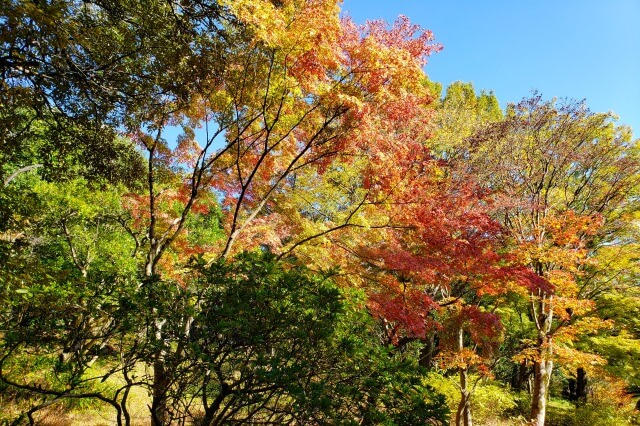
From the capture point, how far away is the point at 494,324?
7.32 metres

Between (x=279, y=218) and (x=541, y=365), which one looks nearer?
(x=541, y=365)

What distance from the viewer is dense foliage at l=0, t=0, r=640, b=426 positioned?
2.87m

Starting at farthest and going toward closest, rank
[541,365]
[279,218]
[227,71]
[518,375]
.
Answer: [518,375] < [279,218] < [541,365] < [227,71]

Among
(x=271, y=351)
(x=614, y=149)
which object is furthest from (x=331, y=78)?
(x=614, y=149)

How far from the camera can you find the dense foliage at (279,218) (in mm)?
2871

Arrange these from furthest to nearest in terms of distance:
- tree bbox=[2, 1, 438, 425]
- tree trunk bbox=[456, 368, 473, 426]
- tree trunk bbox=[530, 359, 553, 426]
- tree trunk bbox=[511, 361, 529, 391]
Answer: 1. tree trunk bbox=[511, 361, 529, 391]
2. tree trunk bbox=[530, 359, 553, 426]
3. tree trunk bbox=[456, 368, 473, 426]
4. tree bbox=[2, 1, 438, 425]

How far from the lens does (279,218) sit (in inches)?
408

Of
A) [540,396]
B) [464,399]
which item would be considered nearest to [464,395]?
[464,399]

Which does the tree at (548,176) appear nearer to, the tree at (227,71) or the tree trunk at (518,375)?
the tree at (227,71)

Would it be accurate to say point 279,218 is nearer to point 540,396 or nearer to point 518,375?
point 540,396

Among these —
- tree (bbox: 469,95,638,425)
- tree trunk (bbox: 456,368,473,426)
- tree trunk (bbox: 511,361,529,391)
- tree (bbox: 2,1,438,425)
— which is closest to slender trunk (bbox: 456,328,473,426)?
tree trunk (bbox: 456,368,473,426)

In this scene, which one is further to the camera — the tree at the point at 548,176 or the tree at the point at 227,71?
the tree at the point at 548,176

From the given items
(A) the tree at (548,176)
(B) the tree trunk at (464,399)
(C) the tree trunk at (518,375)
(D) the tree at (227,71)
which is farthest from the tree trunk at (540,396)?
(C) the tree trunk at (518,375)

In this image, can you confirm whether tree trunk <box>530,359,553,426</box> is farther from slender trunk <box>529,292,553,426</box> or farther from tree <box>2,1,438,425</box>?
tree <box>2,1,438,425</box>
